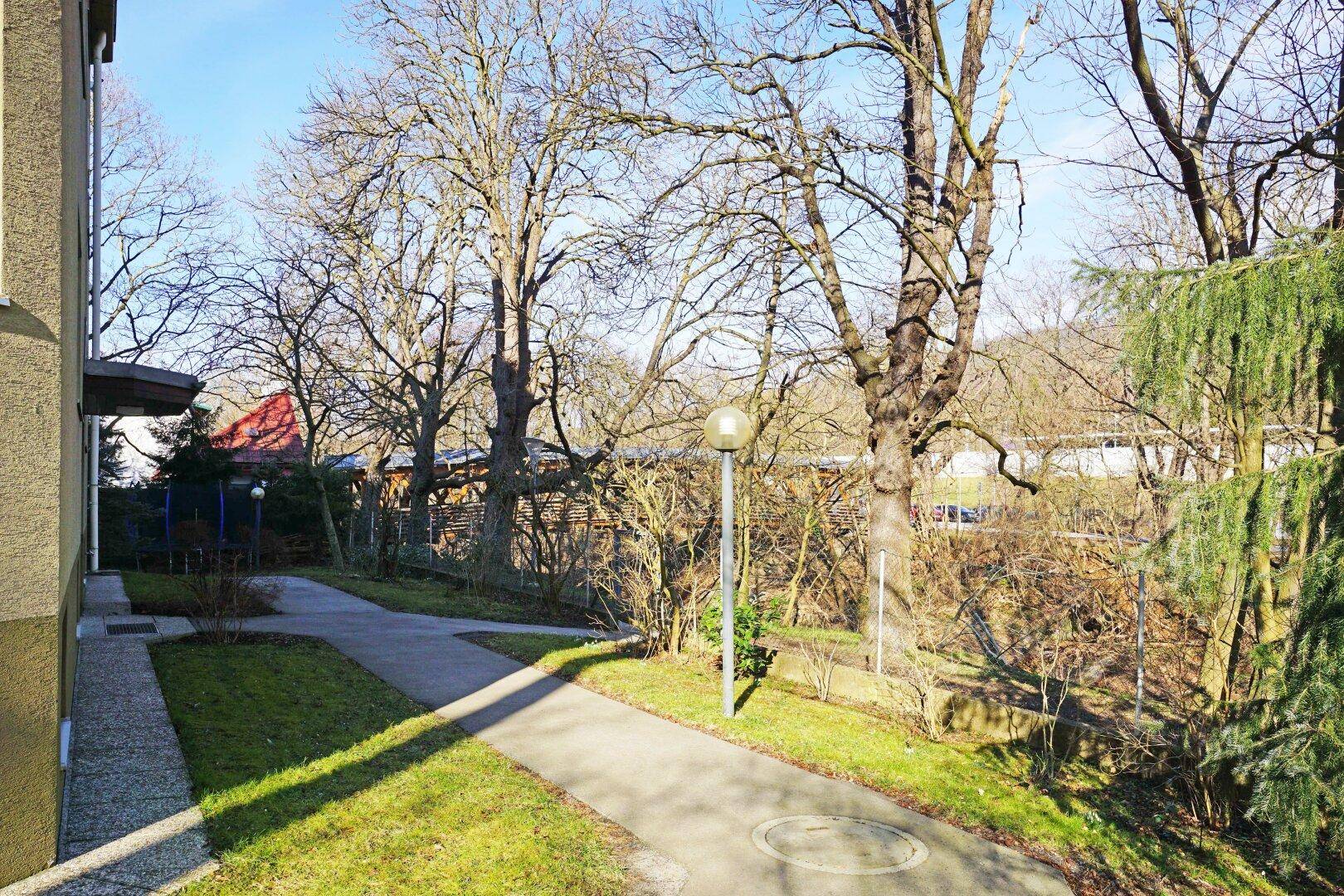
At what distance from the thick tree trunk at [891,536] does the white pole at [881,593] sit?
17 mm

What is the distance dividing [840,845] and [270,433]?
3022 cm

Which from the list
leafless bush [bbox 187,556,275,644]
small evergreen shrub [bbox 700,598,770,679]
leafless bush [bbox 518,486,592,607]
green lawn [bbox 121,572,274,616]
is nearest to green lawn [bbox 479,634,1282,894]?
small evergreen shrub [bbox 700,598,770,679]

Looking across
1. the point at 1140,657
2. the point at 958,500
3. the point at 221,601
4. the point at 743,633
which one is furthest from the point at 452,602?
the point at 1140,657

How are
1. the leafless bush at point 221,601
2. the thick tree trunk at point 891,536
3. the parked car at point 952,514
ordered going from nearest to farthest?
the thick tree trunk at point 891,536, the leafless bush at point 221,601, the parked car at point 952,514

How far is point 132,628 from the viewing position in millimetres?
11555

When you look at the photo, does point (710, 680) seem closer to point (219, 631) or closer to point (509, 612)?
point (219, 631)

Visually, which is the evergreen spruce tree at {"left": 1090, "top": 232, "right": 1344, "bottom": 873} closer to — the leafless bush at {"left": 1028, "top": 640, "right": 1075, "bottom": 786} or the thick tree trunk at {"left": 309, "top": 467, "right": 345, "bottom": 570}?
the leafless bush at {"left": 1028, "top": 640, "right": 1075, "bottom": 786}

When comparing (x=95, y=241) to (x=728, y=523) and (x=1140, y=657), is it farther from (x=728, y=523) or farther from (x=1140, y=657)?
(x=1140, y=657)

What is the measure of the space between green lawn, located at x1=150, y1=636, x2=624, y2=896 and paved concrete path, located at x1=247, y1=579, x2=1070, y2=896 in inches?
14.1

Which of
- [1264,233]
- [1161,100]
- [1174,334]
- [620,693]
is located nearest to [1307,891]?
[1174,334]

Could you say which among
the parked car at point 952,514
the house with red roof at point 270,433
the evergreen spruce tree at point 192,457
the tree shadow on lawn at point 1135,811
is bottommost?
the tree shadow on lawn at point 1135,811

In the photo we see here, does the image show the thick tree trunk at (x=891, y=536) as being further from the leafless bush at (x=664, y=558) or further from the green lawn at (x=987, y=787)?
the leafless bush at (x=664, y=558)

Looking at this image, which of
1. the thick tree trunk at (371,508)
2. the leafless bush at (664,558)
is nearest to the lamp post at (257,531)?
the thick tree trunk at (371,508)

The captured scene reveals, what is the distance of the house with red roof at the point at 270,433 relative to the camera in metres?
30.3
